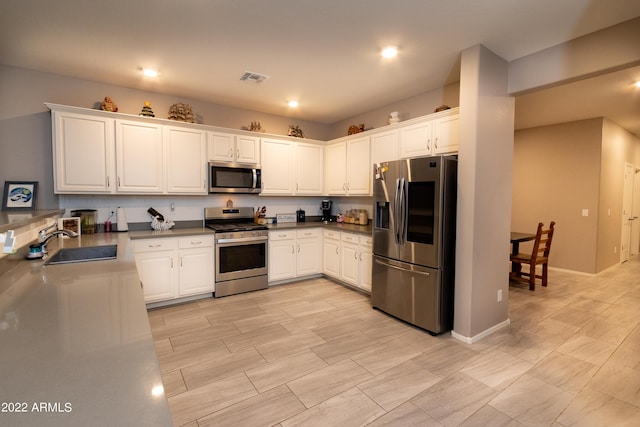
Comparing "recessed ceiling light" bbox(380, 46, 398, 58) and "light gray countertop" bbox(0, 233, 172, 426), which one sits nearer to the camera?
"light gray countertop" bbox(0, 233, 172, 426)

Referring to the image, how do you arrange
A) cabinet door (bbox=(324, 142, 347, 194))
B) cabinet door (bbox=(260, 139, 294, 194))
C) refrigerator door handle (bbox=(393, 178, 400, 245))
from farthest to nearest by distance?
1. cabinet door (bbox=(324, 142, 347, 194))
2. cabinet door (bbox=(260, 139, 294, 194))
3. refrigerator door handle (bbox=(393, 178, 400, 245))

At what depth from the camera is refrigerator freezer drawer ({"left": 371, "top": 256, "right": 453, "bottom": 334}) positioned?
9.56 feet

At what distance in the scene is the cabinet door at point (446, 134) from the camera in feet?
10.3

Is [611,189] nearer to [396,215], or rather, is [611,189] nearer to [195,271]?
[396,215]

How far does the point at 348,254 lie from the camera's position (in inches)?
169

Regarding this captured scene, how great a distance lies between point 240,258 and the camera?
13.4 feet

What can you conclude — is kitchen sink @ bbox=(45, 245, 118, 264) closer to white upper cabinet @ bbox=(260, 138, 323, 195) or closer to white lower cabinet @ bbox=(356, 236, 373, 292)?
white upper cabinet @ bbox=(260, 138, 323, 195)

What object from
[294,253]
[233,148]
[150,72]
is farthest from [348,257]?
[150,72]

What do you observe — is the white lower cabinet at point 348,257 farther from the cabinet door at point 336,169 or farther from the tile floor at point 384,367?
the cabinet door at point 336,169

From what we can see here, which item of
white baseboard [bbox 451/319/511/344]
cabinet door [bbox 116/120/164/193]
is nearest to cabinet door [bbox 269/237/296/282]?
cabinet door [bbox 116/120/164/193]

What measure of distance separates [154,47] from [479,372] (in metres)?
3.92

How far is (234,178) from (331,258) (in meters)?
1.86

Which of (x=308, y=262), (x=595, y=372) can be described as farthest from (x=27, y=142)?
(x=595, y=372)

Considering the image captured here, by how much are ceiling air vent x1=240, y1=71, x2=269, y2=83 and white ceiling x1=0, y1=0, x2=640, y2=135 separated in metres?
0.07
